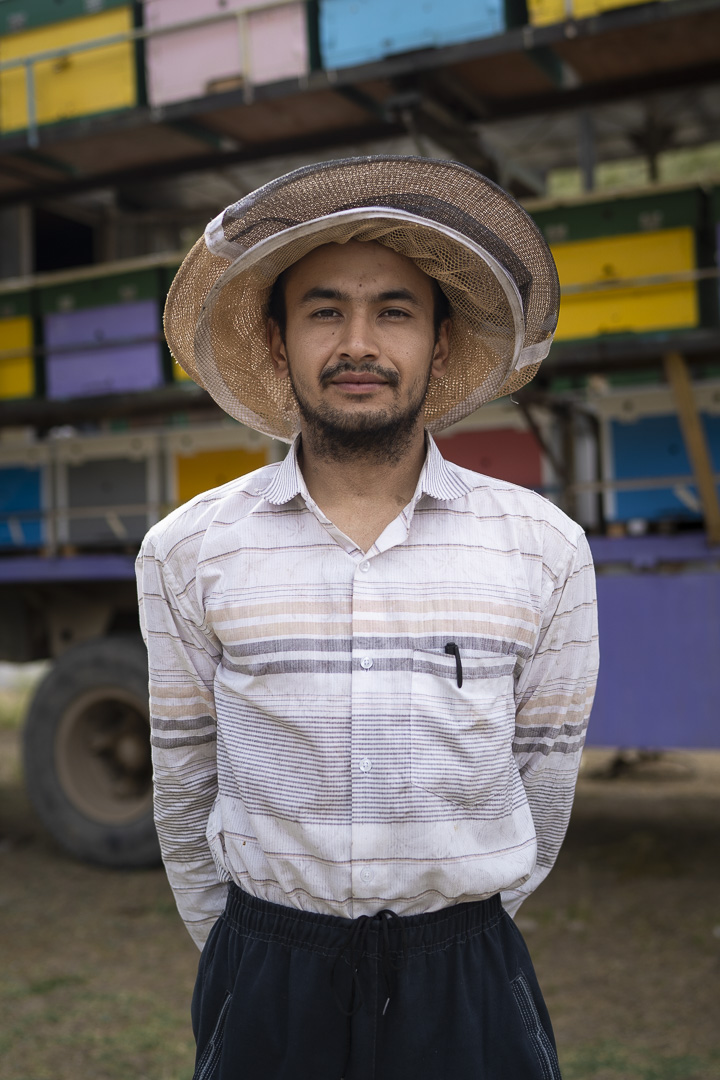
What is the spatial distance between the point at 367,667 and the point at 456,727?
0.17m

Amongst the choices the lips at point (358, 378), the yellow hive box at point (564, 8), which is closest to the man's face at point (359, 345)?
the lips at point (358, 378)

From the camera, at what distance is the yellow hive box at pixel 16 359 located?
6398mm

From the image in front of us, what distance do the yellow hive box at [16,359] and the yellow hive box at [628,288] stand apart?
326cm

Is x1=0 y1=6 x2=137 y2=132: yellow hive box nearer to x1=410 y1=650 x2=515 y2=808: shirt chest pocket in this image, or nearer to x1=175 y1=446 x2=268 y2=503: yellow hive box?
x1=175 y1=446 x2=268 y2=503: yellow hive box

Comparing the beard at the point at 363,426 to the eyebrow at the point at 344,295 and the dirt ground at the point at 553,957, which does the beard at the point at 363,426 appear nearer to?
the eyebrow at the point at 344,295

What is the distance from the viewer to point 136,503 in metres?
6.12

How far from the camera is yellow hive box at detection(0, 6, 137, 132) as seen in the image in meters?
6.36

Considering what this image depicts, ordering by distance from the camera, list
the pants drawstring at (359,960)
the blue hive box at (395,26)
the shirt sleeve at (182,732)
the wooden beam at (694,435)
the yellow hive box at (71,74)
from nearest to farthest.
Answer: the pants drawstring at (359,960) → the shirt sleeve at (182,732) → the wooden beam at (694,435) → the blue hive box at (395,26) → the yellow hive box at (71,74)

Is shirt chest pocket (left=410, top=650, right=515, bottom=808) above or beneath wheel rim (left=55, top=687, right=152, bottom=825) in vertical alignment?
above

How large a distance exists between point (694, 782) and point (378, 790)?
6.71 m

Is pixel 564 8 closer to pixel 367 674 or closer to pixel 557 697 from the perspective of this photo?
pixel 557 697


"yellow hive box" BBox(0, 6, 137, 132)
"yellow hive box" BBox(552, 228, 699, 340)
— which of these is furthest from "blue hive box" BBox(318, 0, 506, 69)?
"yellow hive box" BBox(0, 6, 137, 132)

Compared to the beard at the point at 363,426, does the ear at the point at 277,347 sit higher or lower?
higher

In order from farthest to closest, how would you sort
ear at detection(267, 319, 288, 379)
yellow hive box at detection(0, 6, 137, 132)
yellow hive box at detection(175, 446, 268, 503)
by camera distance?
1. yellow hive box at detection(0, 6, 137, 132)
2. yellow hive box at detection(175, 446, 268, 503)
3. ear at detection(267, 319, 288, 379)
